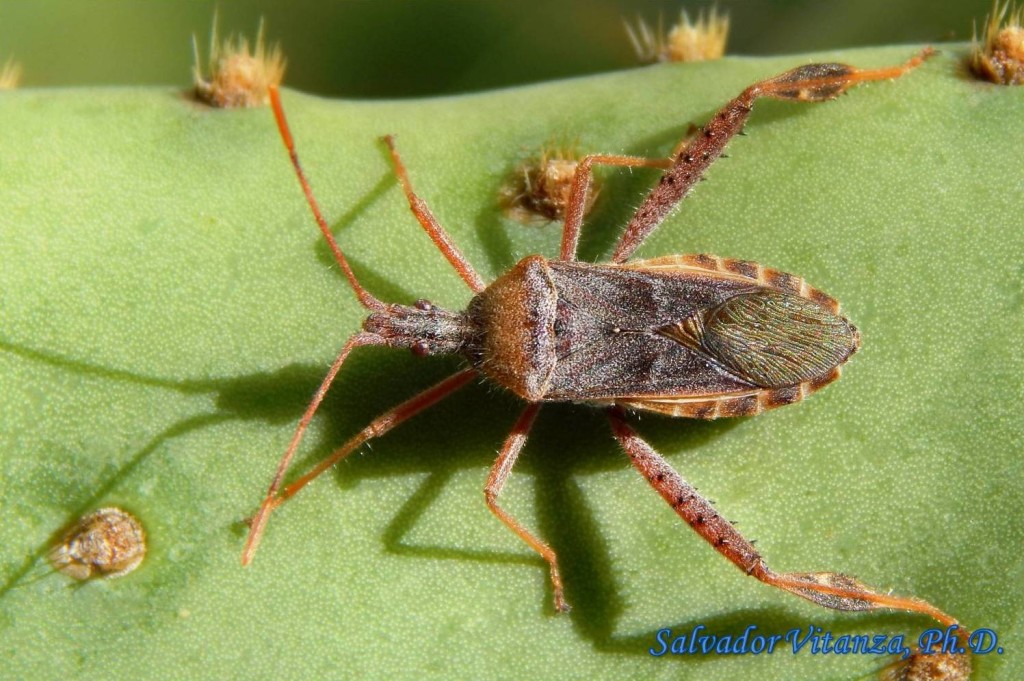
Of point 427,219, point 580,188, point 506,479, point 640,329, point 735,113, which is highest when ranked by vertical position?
point 735,113

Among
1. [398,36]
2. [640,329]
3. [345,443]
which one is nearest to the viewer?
[345,443]

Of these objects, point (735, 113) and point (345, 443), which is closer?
point (345, 443)

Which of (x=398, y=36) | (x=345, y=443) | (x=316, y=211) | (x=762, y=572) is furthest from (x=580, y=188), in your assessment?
(x=398, y=36)

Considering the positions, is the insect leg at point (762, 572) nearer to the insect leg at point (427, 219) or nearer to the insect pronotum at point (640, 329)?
the insect pronotum at point (640, 329)

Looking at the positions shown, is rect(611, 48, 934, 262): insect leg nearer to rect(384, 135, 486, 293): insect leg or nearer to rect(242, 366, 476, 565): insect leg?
rect(384, 135, 486, 293): insect leg

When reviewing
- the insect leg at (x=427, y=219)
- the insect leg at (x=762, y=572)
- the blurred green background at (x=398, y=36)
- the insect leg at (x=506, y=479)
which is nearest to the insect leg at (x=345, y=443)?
the insect leg at (x=506, y=479)

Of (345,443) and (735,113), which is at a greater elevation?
(735,113)

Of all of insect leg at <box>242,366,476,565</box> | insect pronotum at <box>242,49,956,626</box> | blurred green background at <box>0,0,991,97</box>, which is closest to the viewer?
insect leg at <box>242,366,476,565</box>

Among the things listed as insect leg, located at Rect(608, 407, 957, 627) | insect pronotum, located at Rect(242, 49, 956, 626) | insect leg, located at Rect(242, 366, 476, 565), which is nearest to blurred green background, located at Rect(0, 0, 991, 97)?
insect pronotum, located at Rect(242, 49, 956, 626)

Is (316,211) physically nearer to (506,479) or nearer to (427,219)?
(427,219)
